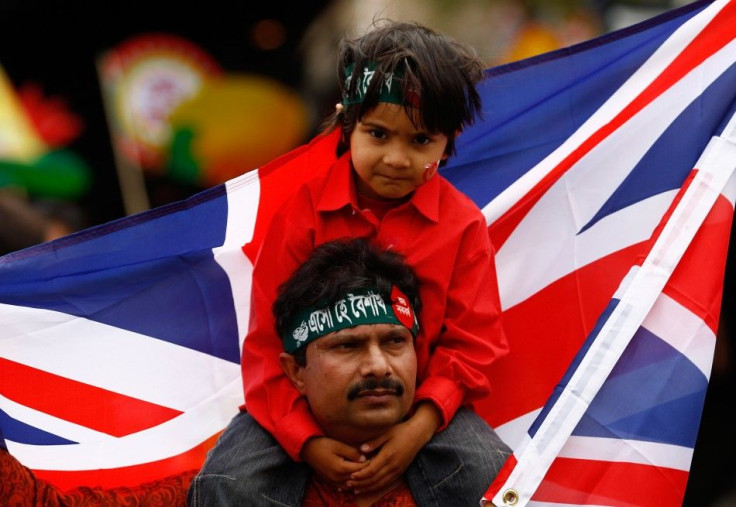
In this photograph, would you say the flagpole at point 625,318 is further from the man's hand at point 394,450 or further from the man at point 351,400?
the man's hand at point 394,450

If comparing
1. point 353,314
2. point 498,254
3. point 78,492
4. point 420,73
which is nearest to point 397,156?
point 420,73

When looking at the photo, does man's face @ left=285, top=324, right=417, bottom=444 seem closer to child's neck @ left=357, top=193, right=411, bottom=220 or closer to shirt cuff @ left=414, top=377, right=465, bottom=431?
shirt cuff @ left=414, top=377, right=465, bottom=431

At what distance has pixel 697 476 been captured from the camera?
578 cm

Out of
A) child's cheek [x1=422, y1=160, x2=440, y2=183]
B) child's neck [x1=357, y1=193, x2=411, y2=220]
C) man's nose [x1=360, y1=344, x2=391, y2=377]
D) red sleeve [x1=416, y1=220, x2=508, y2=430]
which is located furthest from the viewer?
child's neck [x1=357, y1=193, x2=411, y2=220]

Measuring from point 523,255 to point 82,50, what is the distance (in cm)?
453

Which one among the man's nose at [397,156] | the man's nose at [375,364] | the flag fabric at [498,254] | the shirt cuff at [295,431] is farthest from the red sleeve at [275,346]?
the flag fabric at [498,254]

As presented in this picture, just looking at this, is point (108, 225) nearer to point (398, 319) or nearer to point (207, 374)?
point (207, 374)

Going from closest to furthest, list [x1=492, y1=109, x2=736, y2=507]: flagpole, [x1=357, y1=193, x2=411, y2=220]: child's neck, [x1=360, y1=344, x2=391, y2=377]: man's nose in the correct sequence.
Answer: [x1=492, y1=109, x2=736, y2=507]: flagpole < [x1=360, y1=344, x2=391, y2=377]: man's nose < [x1=357, y1=193, x2=411, y2=220]: child's neck

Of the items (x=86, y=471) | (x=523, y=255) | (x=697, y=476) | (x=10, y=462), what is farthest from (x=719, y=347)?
(x=10, y=462)

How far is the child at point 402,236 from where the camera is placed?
3252 mm

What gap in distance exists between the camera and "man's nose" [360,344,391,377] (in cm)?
320

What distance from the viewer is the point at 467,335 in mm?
3363

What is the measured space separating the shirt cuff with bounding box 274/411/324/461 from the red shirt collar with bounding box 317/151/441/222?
63cm

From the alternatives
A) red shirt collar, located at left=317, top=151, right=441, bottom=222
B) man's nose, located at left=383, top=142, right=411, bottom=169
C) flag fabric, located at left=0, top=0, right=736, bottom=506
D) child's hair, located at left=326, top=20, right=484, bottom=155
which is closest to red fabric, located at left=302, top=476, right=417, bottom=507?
flag fabric, located at left=0, top=0, right=736, bottom=506
